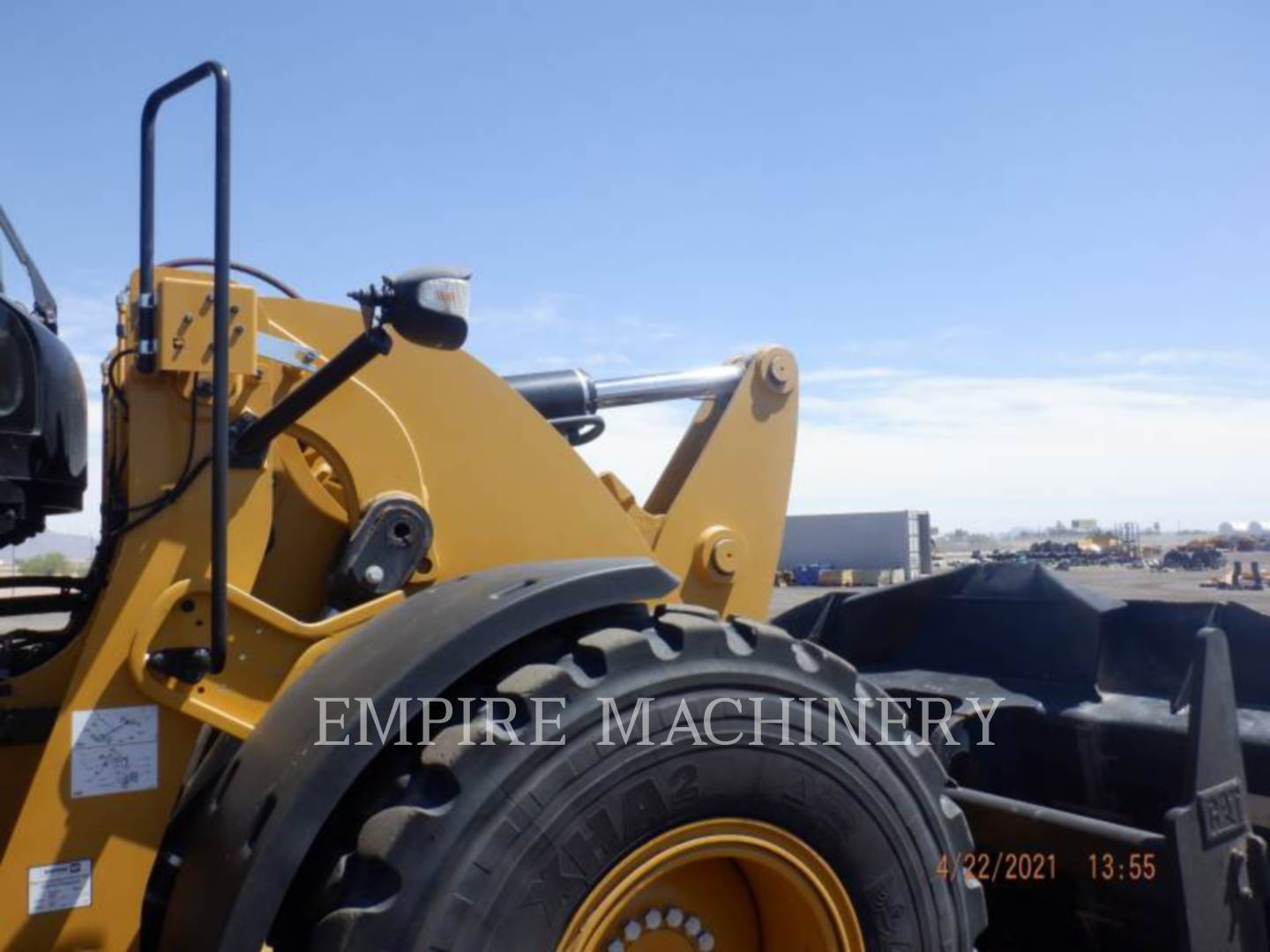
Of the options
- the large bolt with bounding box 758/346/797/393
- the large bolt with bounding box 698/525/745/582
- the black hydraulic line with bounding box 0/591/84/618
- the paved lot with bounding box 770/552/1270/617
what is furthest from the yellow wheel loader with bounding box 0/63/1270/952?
the paved lot with bounding box 770/552/1270/617

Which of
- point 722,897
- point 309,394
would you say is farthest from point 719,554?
point 309,394

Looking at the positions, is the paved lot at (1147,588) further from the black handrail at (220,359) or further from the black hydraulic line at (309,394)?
the black handrail at (220,359)

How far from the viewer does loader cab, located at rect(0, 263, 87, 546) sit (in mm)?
2500

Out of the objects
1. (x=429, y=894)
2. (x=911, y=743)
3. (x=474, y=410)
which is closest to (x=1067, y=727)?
(x=911, y=743)

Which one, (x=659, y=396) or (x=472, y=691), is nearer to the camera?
(x=472, y=691)

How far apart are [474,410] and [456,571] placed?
0.44m

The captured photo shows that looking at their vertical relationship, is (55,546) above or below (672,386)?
below

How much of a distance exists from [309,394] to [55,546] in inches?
62.7

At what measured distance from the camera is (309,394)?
2451 millimetres

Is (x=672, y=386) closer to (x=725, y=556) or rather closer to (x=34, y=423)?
(x=725, y=556)

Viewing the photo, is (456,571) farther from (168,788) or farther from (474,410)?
(168,788)

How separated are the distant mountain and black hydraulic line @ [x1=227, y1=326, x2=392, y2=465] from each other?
25.4 inches

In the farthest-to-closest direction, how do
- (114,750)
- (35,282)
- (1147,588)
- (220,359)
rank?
(1147,588) < (35,282) < (114,750) < (220,359)

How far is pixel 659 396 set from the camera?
12.5ft
